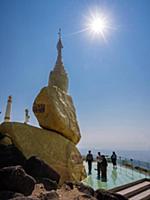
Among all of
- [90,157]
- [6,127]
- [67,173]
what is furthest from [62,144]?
[90,157]

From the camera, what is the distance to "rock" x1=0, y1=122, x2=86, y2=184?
33.7 ft

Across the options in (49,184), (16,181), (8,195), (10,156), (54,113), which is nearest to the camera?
(8,195)

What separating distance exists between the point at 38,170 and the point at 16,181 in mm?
1726

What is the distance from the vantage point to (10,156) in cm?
870

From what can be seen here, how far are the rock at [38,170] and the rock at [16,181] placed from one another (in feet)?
4.45

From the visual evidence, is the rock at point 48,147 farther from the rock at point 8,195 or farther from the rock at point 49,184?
the rock at point 8,195

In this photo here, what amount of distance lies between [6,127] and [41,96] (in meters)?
2.80

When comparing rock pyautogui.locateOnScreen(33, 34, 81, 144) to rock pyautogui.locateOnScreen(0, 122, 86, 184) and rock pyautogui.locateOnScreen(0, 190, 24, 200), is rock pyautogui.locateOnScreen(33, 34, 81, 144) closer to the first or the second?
rock pyautogui.locateOnScreen(0, 122, 86, 184)

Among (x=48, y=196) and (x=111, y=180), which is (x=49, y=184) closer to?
(x=48, y=196)

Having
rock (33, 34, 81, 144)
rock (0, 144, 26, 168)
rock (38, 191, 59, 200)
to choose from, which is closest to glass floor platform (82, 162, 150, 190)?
rock (33, 34, 81, 144)

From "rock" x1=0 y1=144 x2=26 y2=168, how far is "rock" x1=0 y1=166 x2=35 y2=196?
2.01 meters

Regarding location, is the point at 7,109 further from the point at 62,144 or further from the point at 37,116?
the point at 62,144

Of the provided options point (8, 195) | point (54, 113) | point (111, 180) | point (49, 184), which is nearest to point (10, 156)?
point (49, 184)

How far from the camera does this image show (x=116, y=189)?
376 inches
